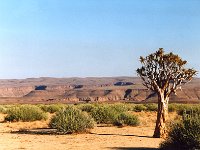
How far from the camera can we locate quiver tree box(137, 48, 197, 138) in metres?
19.2

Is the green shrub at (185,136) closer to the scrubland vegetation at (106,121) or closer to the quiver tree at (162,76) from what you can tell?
the scrubland vegetation at (106,121)

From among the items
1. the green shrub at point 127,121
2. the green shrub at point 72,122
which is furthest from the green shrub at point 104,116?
the green shrub at point 72,122

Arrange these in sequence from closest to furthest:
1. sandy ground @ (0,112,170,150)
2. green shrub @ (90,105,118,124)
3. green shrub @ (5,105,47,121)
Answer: sandy ground @ (0,112,170,150)
green shrub @ (90,105,118,124)
green shrub @ (5,105,47,121)

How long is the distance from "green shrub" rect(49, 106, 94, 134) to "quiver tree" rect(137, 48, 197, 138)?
14.7ft

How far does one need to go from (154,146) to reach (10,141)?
22.0 ft

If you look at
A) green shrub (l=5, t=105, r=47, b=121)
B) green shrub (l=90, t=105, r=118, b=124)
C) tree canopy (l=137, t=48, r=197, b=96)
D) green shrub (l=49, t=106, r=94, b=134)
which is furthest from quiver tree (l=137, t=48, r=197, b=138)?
green shrub (l=5, t=105, r=47, b=121)

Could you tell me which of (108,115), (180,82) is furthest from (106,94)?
(180,82)

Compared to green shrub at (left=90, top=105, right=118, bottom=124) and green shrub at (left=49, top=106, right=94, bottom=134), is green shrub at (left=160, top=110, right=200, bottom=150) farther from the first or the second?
green shrub at (left=90, top=105, right=118, bottom=124)

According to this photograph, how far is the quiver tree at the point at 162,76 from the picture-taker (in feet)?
63.1

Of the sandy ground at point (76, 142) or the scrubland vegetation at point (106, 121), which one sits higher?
the scrubland vegetation at point (106, 121)

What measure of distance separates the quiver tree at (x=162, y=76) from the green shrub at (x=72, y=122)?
448cm

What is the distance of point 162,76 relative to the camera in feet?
64.0

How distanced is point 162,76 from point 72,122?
562 centimetres

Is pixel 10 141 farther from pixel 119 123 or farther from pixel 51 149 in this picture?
pixel 119 123
